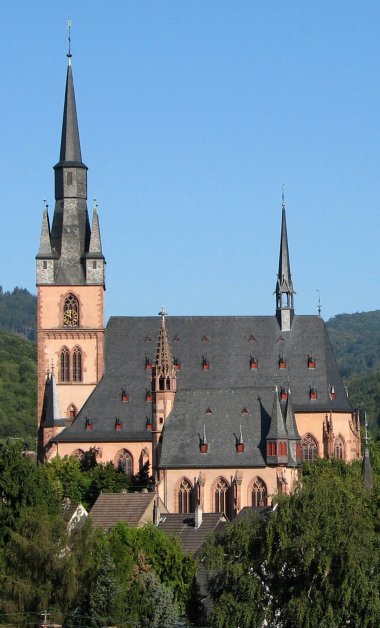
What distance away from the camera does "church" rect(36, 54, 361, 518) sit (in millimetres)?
125938

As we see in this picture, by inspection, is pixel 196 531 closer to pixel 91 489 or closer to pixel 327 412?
pixel 91 489

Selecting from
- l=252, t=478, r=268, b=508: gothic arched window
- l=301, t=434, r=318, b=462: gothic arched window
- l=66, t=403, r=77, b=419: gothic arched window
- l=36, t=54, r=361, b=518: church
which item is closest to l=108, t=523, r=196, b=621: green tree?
l=252, t=478, r=268, b=508: gothic arched window

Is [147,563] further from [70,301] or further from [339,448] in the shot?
[70,301]

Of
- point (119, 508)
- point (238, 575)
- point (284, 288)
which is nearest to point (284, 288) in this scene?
point (284, 288)

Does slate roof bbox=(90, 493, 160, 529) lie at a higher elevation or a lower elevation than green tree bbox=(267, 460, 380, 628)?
higher

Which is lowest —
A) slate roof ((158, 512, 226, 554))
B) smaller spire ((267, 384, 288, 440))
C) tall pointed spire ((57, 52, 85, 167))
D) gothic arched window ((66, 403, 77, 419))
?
slate roof ((158, 512, 226, 554))

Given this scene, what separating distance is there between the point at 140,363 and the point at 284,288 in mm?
10777

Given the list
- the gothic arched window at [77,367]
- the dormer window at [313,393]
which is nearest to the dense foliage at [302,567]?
the dormer window at [313,393]

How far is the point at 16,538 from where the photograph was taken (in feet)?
294

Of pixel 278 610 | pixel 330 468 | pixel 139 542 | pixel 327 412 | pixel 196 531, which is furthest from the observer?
pixel 327 412

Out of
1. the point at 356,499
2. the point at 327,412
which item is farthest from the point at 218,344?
the point at 356,499

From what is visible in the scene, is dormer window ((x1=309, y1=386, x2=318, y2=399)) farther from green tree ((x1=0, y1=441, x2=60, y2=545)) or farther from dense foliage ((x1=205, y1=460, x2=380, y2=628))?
dense foliage ((x1=205, y1=460, x2=380, y2=628))

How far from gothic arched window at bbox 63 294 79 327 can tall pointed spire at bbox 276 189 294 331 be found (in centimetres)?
1321

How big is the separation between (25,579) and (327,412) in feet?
149
